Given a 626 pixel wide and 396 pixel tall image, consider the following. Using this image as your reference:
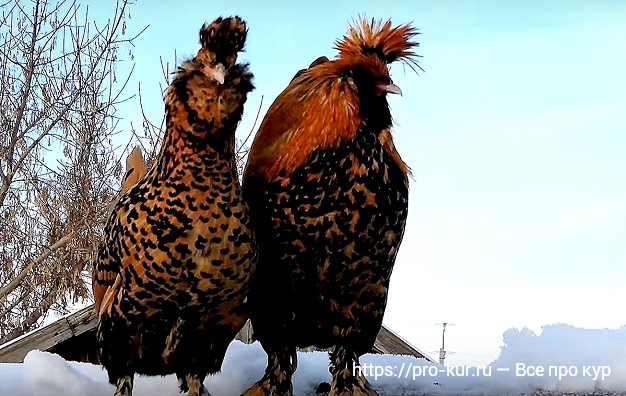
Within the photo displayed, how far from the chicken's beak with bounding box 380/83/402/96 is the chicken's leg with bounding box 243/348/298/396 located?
0.78 metres

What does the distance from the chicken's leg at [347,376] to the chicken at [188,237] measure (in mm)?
361

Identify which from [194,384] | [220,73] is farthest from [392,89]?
[194,384]

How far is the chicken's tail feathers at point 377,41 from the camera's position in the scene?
1896mm

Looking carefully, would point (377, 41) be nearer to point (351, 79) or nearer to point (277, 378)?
point (351, 79)

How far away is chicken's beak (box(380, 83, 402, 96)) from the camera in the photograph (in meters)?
1.81

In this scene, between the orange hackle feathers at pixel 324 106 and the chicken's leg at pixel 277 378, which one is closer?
the orange hackle feathers at pixel 324 106

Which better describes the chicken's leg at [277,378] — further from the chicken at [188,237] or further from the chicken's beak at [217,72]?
the chicken's beak at [217,72]

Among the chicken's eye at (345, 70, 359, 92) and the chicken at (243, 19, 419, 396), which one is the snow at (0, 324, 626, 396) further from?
the chicken's eye at (345, 70, 359, 92)

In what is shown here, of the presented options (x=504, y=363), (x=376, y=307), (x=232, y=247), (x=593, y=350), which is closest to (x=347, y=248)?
(x=376, y=307)

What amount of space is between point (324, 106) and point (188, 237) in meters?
0.54

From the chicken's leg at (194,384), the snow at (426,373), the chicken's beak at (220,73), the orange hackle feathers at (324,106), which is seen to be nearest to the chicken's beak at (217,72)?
the chicken's beak at (220,73)

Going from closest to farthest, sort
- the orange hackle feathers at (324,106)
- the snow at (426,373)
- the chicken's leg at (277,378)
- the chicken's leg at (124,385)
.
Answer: the chicken's leg at (124,385) → the orange hackle feathers at (324,106) → the chicken's leg at (277,378) → the snow at (426,373)

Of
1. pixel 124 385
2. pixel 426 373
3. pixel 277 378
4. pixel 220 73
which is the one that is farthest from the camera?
pixel 426 373

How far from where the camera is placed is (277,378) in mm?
1925
